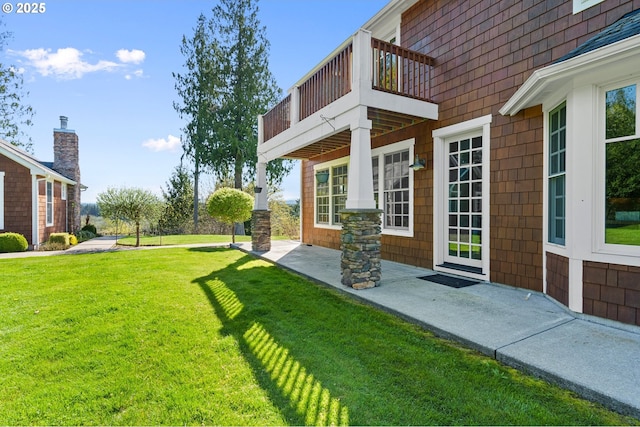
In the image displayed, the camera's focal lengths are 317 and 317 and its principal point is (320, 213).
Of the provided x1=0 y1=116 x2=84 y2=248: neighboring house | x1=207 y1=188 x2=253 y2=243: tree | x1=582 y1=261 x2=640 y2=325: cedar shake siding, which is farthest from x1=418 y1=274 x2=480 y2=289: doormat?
x1=0 y1=116 x2=84 y2=248: neighboring house

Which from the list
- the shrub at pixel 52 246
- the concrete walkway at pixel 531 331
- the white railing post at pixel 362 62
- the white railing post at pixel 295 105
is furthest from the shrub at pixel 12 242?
the white railing post at pixel 362 62

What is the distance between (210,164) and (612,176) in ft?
56.9

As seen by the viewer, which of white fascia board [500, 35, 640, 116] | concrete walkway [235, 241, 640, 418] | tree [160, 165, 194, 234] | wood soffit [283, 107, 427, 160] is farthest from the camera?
tree [160, 165, 194, 234]

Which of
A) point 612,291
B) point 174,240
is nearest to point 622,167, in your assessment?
point 612,291

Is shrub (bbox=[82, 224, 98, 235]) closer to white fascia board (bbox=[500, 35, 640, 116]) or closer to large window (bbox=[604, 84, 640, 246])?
white fascia board (bbox=[500, 35, 640, 116])

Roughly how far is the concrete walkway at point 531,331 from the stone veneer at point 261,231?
424 centimetres

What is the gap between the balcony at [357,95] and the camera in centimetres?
507

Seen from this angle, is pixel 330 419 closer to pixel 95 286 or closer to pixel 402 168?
pixel 95 286

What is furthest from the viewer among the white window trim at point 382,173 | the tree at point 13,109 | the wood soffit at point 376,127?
the tree at point 13,109

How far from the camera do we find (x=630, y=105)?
3.27 metres

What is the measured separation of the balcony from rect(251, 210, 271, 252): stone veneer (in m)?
2.15

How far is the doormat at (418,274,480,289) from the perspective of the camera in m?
5.08

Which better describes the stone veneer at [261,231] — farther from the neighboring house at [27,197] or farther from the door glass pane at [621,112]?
the neighboring house at [27,197]

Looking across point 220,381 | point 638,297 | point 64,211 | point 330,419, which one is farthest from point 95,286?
point 64,211
